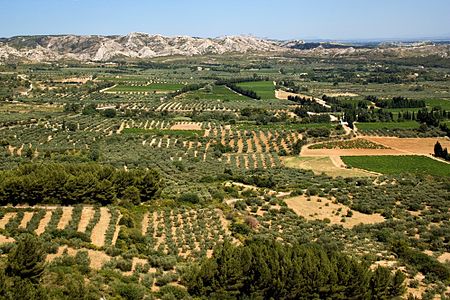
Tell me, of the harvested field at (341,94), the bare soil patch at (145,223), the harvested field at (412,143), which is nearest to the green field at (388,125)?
the harvested field at (412,143)

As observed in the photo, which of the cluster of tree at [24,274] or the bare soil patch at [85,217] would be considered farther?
the bare soil patch at [85,217]

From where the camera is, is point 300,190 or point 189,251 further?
point 300,190

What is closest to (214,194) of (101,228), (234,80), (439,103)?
(101,228)

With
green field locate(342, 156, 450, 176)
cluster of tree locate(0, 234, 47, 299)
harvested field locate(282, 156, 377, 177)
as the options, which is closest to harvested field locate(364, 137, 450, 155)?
green field locate(342, 156, 450, 176)

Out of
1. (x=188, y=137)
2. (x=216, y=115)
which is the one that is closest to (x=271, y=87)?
(x=216, y=115)

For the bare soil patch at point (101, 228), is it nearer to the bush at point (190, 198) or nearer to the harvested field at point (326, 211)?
the bush at point (190, 198)

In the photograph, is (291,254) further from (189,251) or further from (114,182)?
(114,182)

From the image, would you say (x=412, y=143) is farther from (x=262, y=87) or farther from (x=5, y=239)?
(x=262, y=87)
